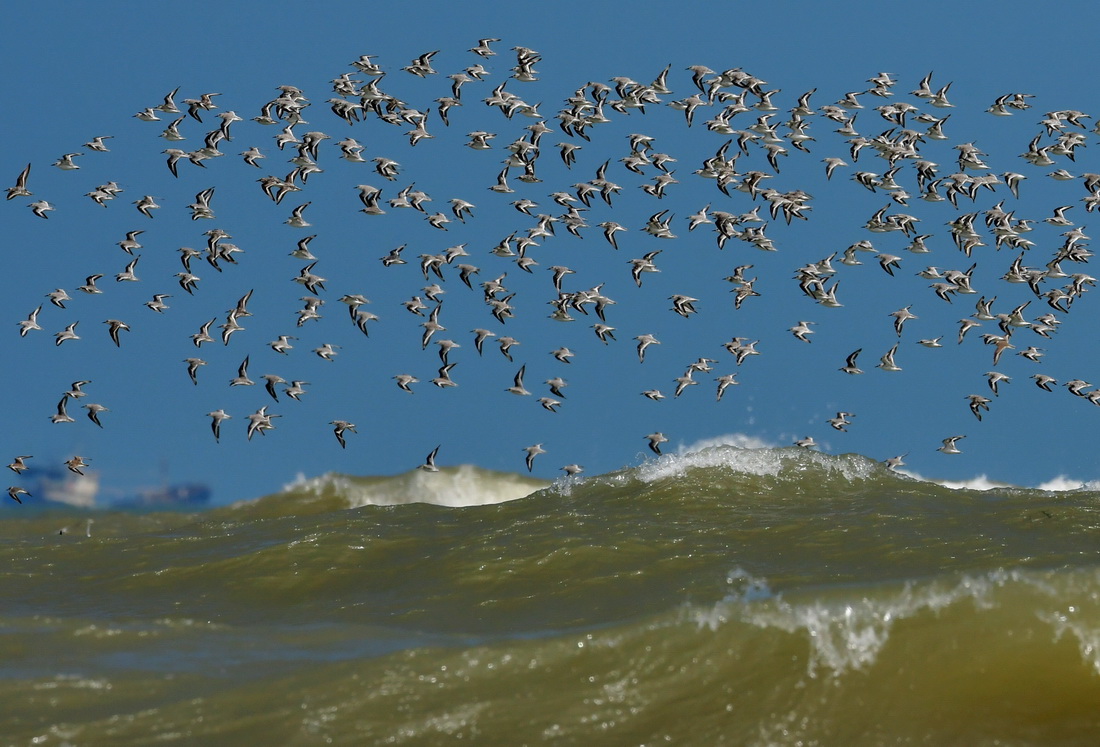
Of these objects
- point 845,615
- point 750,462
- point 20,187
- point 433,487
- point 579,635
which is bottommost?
point 845,615

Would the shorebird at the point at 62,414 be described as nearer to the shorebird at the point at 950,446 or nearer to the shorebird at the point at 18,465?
the shorebird at the point at 18,465

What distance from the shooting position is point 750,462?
24156 mm

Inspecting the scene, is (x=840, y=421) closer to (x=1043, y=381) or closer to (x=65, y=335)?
(x=1043, y=381)

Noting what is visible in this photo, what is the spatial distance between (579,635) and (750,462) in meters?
11.8

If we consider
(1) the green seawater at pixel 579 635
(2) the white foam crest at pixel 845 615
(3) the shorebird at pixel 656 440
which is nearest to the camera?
(1) the green seawater at pixel 579 635

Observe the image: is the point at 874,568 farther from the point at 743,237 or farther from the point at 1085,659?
the point at 743,237

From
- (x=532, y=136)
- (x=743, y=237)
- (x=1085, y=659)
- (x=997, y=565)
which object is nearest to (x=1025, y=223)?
(x=743, y=237)

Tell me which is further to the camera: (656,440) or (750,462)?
(656,440)

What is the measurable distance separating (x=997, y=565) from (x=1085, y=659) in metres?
4.00

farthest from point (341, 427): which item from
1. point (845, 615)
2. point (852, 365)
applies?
point (845, 615)

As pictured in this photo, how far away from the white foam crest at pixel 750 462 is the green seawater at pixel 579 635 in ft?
10.9

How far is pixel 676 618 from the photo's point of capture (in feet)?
43.1

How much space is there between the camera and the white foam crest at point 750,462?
2391 centimetres

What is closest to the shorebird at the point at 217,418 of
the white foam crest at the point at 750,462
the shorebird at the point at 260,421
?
the shorebird at the point at 260,421
